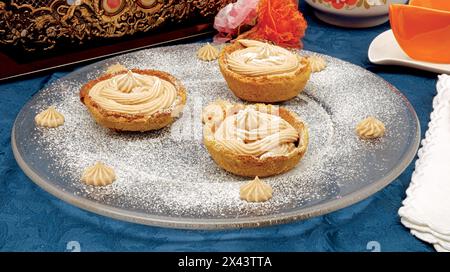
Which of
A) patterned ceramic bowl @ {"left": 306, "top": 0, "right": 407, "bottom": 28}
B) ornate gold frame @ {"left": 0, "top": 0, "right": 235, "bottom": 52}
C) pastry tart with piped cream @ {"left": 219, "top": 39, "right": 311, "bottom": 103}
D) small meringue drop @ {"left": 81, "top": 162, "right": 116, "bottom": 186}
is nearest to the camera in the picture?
small meringue drop @ {"left": 81, "top": 162, "right": 116, "bottom": 186}

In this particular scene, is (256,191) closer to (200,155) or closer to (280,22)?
(200,155)

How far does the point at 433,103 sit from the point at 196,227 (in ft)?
2.92

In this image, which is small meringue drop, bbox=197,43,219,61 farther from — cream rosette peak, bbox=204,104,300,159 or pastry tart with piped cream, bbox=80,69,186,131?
cream rosette peak, bbox=204,104,300,159

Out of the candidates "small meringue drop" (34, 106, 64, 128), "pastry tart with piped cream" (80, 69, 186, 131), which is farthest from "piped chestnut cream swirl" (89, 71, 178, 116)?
"small meringue drop" (34, 106, 64, 128)

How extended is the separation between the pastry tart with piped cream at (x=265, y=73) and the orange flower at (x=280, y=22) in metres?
0.21

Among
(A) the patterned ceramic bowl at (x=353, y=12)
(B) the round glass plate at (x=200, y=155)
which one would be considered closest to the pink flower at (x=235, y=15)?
(B) the round glass plate at (x=200, y=155)

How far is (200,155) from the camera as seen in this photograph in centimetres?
168

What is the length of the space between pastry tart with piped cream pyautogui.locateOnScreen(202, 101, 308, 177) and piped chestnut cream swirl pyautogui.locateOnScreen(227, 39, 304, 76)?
0.19 metres

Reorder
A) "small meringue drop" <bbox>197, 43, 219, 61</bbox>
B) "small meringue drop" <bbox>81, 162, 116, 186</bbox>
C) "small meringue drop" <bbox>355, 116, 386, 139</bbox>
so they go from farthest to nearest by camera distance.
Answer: "small meringue drop" <bbox>197, 43, 219, 61</bbox>, "small meringue drop" <bbox>355, 116, 386, 139</bbox>, "small meringue drop" <bbox>81, 162, 116, 186</bbox>

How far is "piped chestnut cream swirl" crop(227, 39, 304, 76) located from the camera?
188cm

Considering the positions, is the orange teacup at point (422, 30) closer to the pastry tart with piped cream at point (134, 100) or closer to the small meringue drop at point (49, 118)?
the pastry tart with piped cream at point (134, 100)

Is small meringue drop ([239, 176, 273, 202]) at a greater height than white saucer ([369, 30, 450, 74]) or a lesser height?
greater

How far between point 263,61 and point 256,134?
38 centimetres

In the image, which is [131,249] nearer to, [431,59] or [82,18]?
[82,18]
